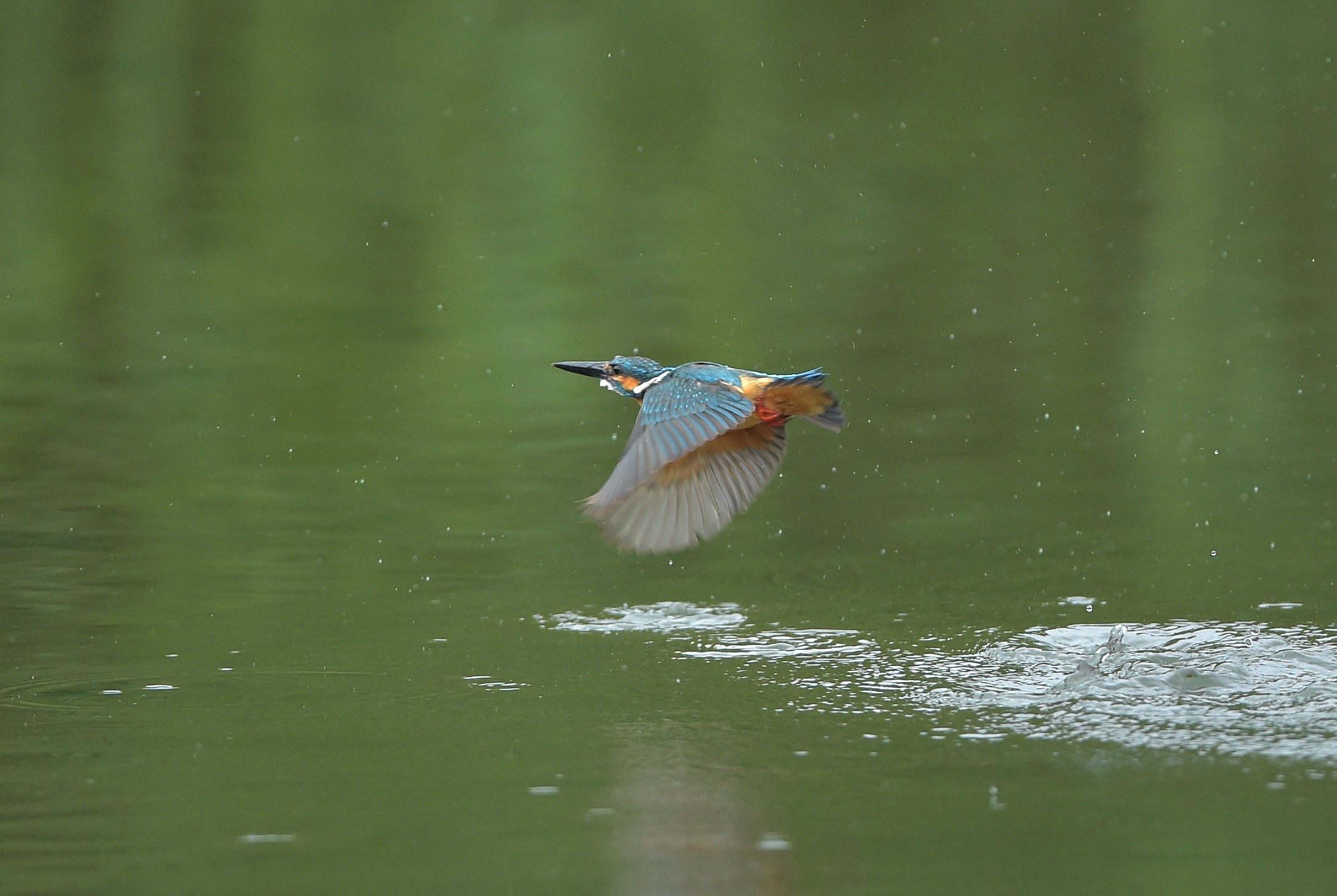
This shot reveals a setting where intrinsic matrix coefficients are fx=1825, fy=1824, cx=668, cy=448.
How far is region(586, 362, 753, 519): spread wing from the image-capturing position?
4520 millimetres

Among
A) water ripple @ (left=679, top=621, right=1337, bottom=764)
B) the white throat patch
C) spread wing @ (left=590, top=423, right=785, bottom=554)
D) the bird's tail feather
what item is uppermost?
the white throat patch

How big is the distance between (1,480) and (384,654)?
292 centimetres

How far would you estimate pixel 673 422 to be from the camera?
4.80m

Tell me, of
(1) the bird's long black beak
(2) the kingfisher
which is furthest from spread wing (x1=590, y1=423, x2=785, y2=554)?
(1) the bird's long black beak

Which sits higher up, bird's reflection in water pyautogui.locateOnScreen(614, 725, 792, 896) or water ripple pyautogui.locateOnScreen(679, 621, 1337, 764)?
water ripple pyautogui.locateOnScreen(679, 621, 1337, 764)

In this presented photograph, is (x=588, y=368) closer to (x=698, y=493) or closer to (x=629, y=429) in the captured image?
(x=698, y=493)

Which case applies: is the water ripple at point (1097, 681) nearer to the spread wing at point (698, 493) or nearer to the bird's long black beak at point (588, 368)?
the spread wing at point (698, 493)

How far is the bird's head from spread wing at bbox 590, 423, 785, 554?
34 cm

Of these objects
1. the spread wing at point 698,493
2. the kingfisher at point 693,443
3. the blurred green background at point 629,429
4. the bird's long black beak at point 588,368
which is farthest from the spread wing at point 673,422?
the blurred green background at point 629,429

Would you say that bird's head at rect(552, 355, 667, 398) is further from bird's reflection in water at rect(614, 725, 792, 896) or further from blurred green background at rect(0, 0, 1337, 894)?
bird's reflection in water at rect(614, 725, 792, 896)

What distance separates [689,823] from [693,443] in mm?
1259

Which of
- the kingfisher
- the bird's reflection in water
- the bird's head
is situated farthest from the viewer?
the bird's head

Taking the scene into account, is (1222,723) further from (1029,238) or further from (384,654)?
(1029,238)

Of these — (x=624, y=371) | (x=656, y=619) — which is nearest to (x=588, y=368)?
(x=624, y=371)
